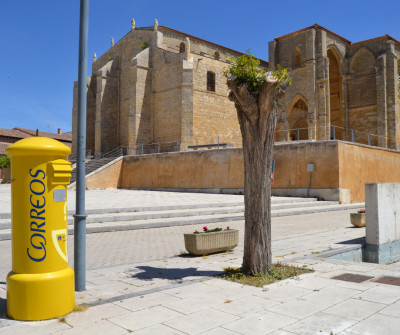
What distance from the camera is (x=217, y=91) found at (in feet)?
109

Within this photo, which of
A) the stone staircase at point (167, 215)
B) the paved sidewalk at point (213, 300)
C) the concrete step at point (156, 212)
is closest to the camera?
the paved sidewalk at point (213, 300)

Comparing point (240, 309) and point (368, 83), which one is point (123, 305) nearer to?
point (240, 309)

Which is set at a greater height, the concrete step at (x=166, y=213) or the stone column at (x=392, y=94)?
the stone column at (x=392, y=94)

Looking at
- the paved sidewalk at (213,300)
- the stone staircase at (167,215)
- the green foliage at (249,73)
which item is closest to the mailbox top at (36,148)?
the paved sidewalk at (213,300)

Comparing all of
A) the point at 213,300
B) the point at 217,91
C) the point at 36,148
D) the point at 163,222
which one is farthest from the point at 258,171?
the point at 217,91

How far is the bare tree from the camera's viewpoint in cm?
515

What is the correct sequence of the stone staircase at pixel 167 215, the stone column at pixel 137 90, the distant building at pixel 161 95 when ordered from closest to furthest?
the stone staircase at pixel 167 215 < the distant building at pixel 161 95 < the stone column at pixel 137 90

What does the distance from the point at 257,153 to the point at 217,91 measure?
2881cm

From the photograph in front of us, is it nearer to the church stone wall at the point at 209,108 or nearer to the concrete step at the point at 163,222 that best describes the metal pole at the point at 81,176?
the concrete step at the point at 163,222

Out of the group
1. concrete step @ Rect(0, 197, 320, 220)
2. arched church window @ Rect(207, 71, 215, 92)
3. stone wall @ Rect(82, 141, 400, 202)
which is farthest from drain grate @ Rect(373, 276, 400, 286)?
arched church window @ Rect(207, 71, 215, 92)

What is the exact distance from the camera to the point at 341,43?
3431 centimetres

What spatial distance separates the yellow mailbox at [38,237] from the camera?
11.7 ft

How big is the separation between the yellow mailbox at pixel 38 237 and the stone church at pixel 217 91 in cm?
2695

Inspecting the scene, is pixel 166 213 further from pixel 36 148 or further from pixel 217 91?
pixel 217 91
